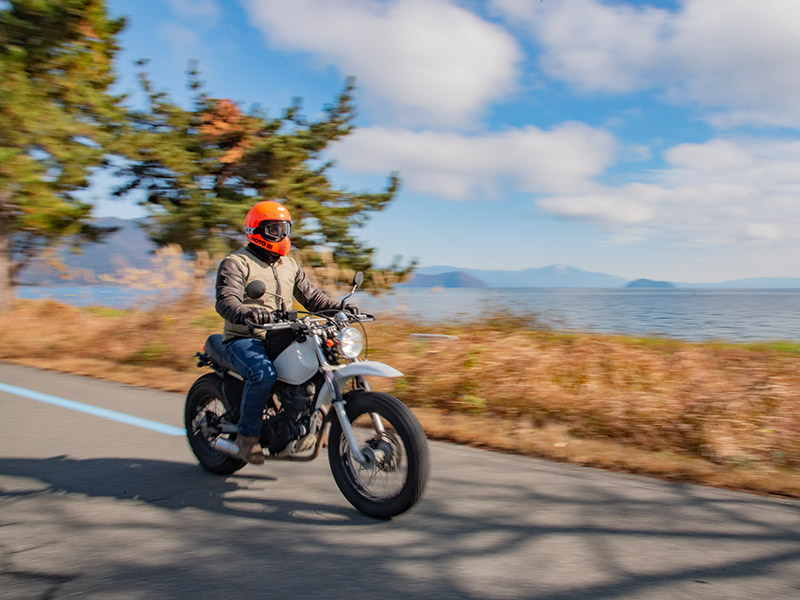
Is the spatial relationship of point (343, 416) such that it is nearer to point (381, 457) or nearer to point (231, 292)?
point (381, 457)

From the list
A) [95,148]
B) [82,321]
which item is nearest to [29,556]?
[82,321]

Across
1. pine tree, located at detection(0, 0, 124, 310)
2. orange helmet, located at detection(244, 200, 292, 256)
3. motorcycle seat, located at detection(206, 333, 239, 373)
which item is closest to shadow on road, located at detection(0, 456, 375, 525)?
motorcycle seat, located at detection(206, 333, 239, 373)

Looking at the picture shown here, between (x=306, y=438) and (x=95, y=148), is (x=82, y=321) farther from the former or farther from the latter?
(x=306, y=438)

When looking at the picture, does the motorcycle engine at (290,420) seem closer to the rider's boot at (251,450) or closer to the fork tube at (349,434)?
the rider's boot at (251,450)

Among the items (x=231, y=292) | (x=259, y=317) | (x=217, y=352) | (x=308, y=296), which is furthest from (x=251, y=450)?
(x=308, y=296)

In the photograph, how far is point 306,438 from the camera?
4336 millimetres

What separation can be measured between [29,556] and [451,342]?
5.86 metres

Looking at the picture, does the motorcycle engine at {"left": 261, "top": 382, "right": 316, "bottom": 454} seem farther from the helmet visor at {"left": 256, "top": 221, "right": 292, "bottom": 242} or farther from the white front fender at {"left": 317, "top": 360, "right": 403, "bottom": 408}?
the helmet visor at {"left": 256, "top": 221, "right": 292, "bottom": 242}

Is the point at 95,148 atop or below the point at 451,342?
atop

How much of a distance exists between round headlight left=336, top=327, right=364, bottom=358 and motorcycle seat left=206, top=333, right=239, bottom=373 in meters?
0.93

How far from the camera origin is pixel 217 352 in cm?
479

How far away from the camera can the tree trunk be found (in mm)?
17375

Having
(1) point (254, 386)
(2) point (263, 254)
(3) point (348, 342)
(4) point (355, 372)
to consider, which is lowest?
(1) point (254, 386)

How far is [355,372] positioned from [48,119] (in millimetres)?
16208
